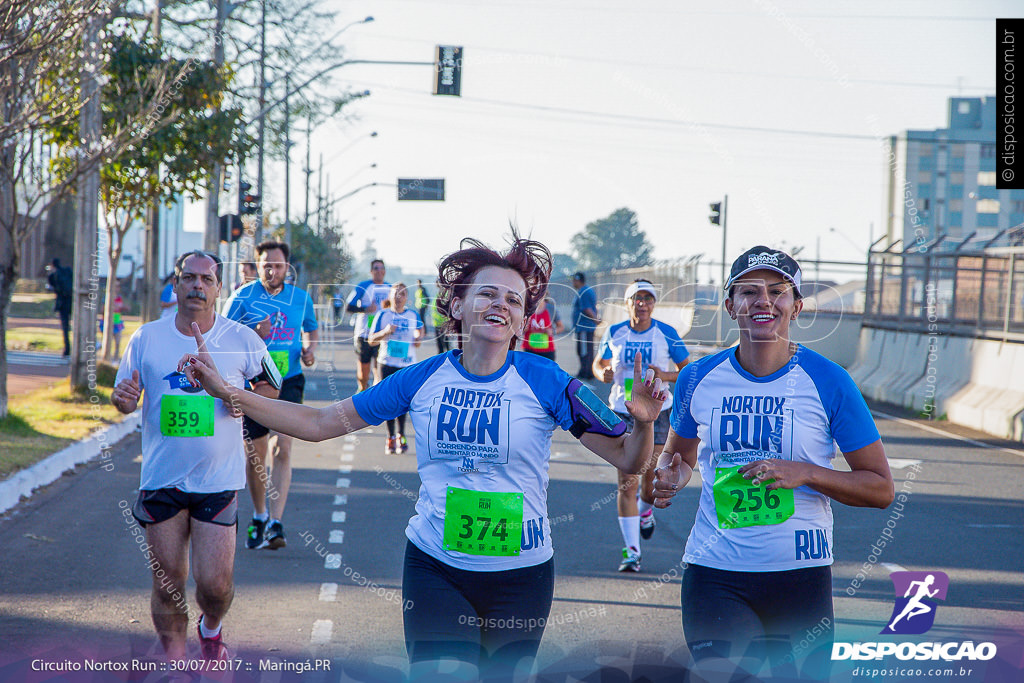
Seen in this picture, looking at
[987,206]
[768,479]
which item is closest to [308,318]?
[768,479]

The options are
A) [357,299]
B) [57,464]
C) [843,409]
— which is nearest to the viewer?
[843,409]

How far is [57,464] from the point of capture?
1091 centimetres

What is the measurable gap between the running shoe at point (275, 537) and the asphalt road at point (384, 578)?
0.25 feet

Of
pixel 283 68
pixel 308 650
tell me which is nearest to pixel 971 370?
pixel 308 650

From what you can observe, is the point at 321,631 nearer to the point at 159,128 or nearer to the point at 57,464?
the point at 57,464

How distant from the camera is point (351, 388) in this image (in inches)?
830

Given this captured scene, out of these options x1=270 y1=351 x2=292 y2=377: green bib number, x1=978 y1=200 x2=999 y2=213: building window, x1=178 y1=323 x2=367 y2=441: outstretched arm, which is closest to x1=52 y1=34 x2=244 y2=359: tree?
x1=270 y1=351 x2=292 y2=377: green bib number

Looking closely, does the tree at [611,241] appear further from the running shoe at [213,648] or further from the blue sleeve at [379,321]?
the running shoe at [213,648]

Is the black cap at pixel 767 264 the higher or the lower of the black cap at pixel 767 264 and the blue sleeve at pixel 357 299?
the higher

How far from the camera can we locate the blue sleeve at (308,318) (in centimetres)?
880

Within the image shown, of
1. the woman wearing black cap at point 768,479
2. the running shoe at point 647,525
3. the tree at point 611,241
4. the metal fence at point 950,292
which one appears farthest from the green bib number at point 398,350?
the tree at point 611,241

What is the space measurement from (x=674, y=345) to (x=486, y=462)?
4931 millimetres

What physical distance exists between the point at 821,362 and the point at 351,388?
1783 centimetres

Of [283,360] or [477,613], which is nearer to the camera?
[477,613]
